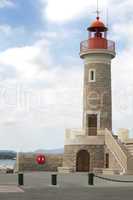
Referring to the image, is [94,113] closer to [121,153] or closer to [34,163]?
[121,153]

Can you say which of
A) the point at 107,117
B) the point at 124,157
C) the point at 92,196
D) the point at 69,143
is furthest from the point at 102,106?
the point at 92,196

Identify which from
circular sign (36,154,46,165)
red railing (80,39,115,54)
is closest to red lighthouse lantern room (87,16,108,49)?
red railing (80,39,115,54)

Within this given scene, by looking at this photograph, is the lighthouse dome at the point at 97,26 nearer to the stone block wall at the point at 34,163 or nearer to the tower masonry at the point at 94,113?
the tower masonry at the point at 94,113

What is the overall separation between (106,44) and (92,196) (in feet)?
78.4

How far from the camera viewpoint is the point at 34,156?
139 feet

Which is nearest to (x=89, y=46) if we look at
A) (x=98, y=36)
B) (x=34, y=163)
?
(x=98, y=36)

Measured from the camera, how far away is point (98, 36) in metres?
40.5

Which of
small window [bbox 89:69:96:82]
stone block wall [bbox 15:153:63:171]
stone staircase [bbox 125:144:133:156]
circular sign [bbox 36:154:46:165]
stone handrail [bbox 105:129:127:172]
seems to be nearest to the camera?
stone handrail [bbox 105:129:127:172]

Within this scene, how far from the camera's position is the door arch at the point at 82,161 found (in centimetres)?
3925

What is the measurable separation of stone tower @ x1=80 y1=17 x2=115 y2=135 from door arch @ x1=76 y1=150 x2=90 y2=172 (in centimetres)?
176

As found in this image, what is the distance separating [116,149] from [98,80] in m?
6.21

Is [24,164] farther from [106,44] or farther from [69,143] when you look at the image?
[106,44]

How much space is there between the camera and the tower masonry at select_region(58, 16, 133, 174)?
126 feet

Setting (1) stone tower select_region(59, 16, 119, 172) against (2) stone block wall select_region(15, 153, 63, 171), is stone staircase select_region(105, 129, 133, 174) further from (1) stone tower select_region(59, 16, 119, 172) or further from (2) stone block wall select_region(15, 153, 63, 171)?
(2) stone block wall select_region(15, 153, 63, 171)
